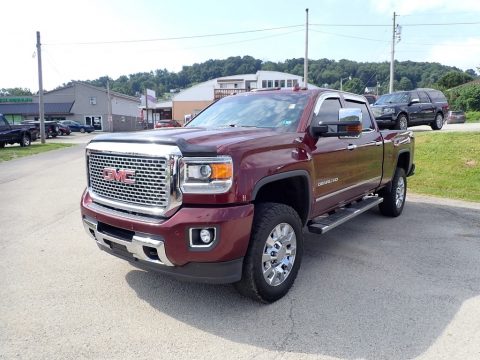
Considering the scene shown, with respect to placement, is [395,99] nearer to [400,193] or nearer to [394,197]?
[400,193]

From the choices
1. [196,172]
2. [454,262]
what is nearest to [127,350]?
[196,172]

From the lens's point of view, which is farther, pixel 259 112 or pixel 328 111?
pixel 328 111

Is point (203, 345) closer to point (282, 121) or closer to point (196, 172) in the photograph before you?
point (196, 172)

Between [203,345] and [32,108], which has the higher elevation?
[32,108]

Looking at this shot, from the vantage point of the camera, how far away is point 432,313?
11.7 feet

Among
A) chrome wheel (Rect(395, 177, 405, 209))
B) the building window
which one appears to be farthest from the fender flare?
the building window

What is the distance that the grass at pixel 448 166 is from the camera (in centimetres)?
914

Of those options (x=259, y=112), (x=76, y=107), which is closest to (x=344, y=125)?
(x=259, y=112)

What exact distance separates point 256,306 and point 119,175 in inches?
67.2

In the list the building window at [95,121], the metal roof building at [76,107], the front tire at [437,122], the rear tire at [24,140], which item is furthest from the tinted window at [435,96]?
the building window at [95,121]

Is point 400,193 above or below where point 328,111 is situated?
below

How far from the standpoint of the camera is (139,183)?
347 cm

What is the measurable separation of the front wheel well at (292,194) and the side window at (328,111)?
0.82 meters

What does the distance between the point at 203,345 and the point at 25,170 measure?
11980mm
